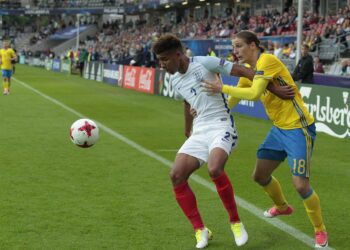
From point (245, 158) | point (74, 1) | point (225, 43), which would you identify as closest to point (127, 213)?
point (245, 158)

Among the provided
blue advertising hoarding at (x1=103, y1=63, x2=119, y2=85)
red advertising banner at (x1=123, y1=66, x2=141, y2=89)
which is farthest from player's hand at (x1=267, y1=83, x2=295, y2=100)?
blue advertising hoarding at (x1=103, y1=63, x2=119, y2=85)

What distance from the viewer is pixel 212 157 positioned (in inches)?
217

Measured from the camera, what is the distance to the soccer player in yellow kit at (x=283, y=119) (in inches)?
215

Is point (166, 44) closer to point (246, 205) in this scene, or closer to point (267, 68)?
point (267, 68)

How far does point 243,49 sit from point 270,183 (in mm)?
1357

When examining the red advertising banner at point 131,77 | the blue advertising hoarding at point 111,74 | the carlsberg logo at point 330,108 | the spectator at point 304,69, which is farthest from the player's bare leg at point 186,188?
the blue advertising hoarding at point 111,74

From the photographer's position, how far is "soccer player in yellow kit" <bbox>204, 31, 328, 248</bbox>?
547cm

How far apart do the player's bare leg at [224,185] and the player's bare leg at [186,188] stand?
7.5 inches

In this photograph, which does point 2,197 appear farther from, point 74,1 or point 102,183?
point 74,1

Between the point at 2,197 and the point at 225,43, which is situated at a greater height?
the point at 225,43

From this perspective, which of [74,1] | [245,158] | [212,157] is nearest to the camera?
[212,157]

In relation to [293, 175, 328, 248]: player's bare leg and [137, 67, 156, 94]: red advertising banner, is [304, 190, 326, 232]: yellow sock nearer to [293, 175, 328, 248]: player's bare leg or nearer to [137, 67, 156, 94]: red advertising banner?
[293, 175, 328, 248]: player's bare leg

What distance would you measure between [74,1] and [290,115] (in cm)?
8098

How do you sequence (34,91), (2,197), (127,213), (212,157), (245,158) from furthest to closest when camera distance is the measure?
1. (34,91)
2. (245,158)
3. (2,197)
4. (127,213)
5. (212,157)
